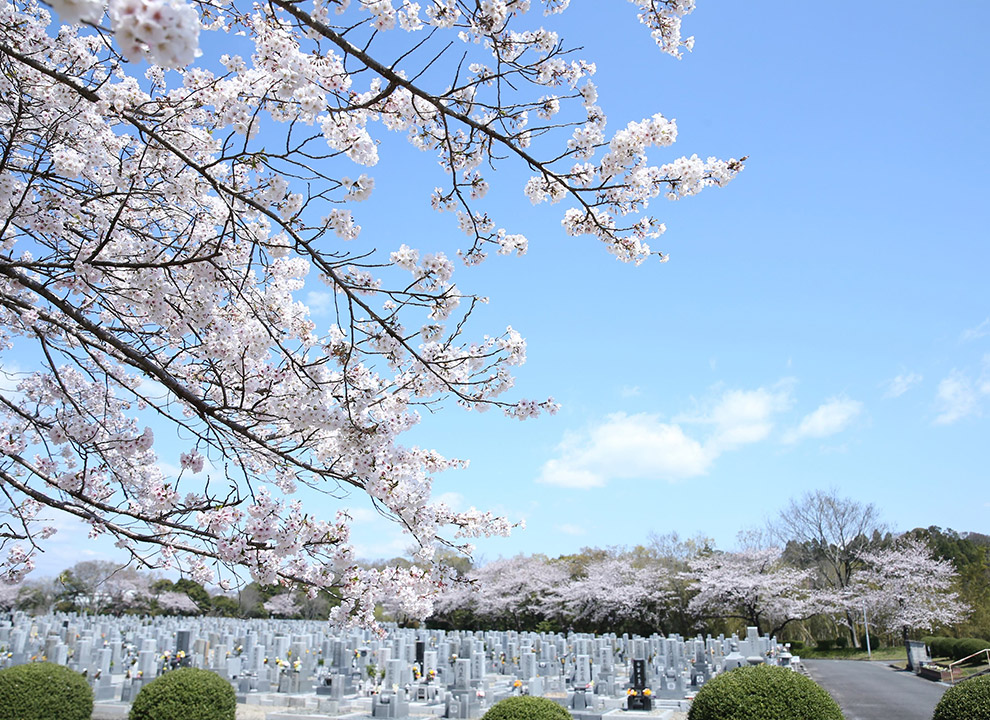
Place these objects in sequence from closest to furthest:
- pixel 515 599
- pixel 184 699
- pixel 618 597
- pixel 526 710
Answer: pixel 526 710
pixel 184 699
pixel 618 597
pixel 515 599

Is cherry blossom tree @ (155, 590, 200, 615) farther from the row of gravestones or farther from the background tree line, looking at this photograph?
the row of gravestones

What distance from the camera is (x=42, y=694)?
8844 millimetres

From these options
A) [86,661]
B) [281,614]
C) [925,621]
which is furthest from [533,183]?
[281,614]

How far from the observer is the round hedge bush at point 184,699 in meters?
8.59

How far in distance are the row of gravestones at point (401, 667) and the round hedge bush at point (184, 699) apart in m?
3.77

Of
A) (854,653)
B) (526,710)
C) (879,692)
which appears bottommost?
(854,653)

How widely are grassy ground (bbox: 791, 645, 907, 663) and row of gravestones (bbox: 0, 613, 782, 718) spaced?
12241 mm

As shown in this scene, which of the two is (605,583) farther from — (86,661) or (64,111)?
(64,111)

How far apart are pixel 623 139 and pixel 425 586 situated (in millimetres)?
3436

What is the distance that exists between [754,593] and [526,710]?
29.2 m

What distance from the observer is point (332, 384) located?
411 cm

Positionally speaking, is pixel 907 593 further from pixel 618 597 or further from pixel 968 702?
pixel 968 702

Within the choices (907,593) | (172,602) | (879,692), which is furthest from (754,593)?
(172,602)

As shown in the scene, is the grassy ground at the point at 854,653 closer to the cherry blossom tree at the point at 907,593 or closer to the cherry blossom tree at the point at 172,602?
the cherry blossom tree at the point at 907,593
